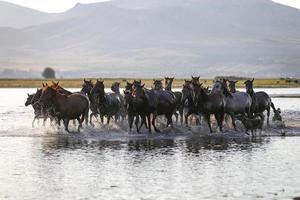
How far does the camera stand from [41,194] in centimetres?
1544

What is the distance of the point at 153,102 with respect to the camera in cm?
2983

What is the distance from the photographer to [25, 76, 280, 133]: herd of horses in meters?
29.0

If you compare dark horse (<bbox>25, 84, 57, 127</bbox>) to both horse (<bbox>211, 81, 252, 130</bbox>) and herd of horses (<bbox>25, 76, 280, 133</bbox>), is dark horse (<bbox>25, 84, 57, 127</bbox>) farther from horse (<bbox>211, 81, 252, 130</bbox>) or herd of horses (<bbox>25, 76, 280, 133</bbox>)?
horse (<bbox>211, 81, 252, 130</bbox>)

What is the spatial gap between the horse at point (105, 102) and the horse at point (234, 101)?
496 cm

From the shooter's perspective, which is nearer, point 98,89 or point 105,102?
point 98,89

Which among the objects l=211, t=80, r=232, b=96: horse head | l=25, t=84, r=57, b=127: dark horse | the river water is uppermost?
l=211, t=80, r=232, b=96: horse head

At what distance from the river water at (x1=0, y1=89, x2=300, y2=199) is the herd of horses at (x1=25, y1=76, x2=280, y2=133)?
→ 4.58ft

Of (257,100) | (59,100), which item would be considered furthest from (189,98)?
(59,100)

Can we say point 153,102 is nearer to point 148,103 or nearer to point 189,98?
point 148,103

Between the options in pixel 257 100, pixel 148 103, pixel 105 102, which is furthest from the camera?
pixel 257 100

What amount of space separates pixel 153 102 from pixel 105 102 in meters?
3.03

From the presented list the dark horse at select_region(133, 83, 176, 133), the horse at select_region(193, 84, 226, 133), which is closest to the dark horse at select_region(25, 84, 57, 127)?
the dark horse at select_region(133, 83, 176, 133)

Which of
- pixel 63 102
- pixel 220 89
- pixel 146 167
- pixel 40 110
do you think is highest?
pixel 220 89

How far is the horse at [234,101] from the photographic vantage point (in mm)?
30625
